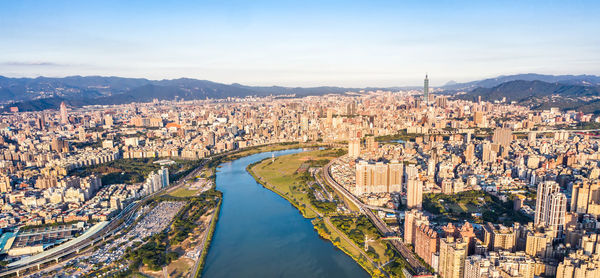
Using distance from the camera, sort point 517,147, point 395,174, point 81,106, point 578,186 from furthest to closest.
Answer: point 81,106 < point 517,147 < point 395,174 < point 578,186

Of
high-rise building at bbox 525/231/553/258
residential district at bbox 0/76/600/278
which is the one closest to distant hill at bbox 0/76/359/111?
residential district at bbox 0/76/600/278

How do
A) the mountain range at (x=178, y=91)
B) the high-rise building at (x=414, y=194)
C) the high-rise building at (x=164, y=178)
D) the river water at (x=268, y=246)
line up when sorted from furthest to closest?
the mountain range at (x=178, y=91) → the high-rise building at (x=164, y=178) → the high-rise building at (x=414, y=194) → the river water at (x=268, y=246)

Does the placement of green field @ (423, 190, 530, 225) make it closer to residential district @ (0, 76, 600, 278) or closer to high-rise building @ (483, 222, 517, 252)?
residential district @ (0, 76, 600, 278)

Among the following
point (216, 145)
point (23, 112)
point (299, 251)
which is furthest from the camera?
point (23, 112)

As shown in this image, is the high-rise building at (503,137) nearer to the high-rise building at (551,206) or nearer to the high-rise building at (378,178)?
the high-rise building at (378,178)

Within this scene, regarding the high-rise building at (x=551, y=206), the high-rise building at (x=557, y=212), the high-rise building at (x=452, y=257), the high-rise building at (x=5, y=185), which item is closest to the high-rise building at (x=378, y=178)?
the high-rise building at (x=551, y=206)

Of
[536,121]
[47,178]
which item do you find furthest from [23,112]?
[536,121]

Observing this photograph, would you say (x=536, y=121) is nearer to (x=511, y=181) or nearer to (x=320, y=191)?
(x=511, y=181)
